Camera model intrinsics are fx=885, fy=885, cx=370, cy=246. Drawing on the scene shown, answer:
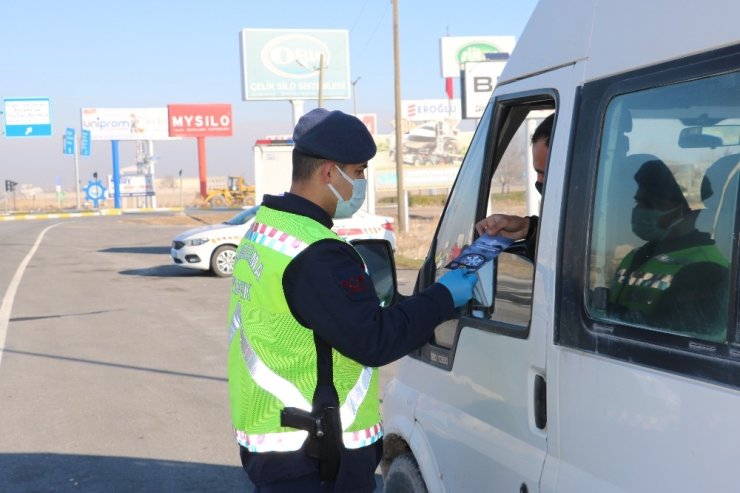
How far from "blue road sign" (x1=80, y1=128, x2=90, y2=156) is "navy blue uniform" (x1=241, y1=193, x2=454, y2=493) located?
259ft

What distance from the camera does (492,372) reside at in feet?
8.99

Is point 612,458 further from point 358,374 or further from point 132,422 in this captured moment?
point 132,422

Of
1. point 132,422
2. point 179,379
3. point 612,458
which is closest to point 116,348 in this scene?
point 179,379

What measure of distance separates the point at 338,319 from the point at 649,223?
2.75ft

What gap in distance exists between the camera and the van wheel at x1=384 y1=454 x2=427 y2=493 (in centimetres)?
331

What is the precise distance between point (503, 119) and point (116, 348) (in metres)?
8.05

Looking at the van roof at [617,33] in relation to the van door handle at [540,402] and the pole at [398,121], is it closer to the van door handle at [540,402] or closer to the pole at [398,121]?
the van door handle at [540,402]

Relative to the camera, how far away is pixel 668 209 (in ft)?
7.18

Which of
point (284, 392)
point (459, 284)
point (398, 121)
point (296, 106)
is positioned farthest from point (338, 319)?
point (296, 106)

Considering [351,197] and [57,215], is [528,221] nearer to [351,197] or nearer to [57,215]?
[351,197]

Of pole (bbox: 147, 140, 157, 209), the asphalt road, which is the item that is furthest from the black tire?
pole (bbox: 147, 140, 157, 209)

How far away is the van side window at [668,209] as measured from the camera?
198 cm

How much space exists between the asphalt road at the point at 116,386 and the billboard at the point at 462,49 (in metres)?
35.2

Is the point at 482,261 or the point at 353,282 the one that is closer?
the point at 353,282
